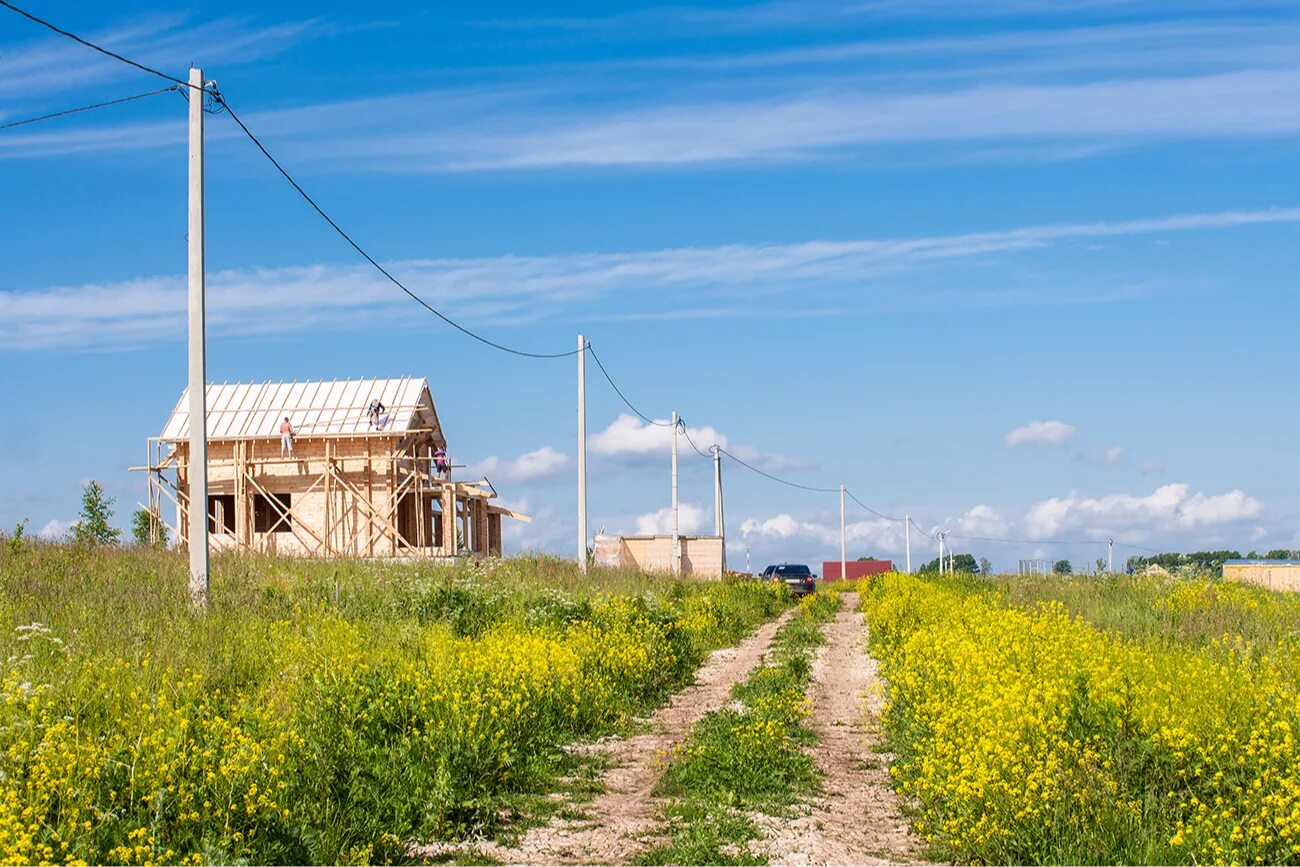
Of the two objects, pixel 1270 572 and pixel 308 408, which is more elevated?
pixel 308 408

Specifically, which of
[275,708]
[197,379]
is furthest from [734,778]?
[197,379]

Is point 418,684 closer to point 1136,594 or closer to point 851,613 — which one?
point 1136,594

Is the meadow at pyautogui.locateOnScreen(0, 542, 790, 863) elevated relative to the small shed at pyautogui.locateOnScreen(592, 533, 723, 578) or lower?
lower

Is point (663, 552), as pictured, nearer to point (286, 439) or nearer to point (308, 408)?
point (308, 408)

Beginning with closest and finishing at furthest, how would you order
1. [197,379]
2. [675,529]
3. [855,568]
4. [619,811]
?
[619,811] → [197,379] → [675,529] → [855,568]

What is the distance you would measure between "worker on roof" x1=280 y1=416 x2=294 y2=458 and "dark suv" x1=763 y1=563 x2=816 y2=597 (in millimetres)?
19471

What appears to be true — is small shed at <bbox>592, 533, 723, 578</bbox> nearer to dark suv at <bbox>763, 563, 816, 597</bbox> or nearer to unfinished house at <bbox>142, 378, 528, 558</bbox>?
dark suv at <bbox>763, 563, 816, 597</bbox>

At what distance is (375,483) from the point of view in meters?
38.6

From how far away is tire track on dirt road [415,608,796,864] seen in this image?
27.7 feet

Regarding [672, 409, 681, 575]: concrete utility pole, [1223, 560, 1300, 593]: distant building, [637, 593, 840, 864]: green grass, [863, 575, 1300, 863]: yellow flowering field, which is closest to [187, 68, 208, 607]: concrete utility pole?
[637, 593, 840, 864]: green grass

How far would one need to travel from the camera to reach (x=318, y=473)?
38750 mm

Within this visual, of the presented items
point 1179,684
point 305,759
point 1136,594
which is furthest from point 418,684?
point 1136,594

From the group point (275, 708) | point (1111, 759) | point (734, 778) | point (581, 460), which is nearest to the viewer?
point (1111, 759)

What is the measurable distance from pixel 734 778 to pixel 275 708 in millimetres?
3797
